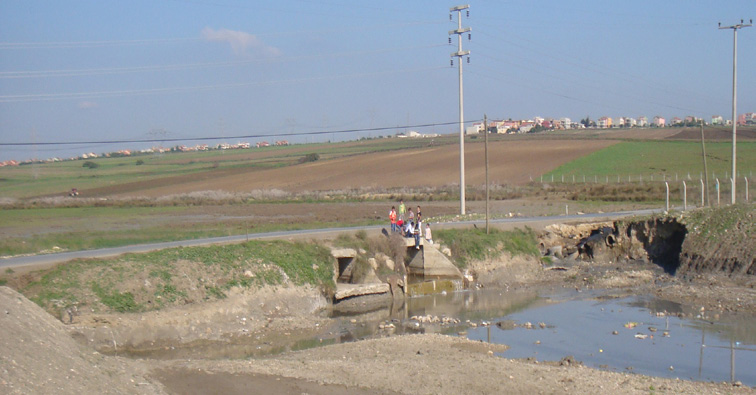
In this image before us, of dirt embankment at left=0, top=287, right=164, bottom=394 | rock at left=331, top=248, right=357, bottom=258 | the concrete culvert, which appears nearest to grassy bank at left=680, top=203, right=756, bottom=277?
the concrete culvert

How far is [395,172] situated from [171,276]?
59.9 meters

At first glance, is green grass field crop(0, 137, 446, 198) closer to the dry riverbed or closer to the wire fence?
the dry riverbed

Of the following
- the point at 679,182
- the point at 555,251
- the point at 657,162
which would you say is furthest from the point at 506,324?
the point at 657,162

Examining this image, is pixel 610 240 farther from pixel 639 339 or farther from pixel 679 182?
pixel 679 182

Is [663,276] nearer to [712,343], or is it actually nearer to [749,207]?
[749,207]

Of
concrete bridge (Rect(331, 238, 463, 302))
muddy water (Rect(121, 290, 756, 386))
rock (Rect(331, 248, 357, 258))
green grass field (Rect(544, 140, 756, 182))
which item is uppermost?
green grass field (Rect(544, 140, 756, 182))

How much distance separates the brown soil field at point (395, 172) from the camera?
75750 millimetres

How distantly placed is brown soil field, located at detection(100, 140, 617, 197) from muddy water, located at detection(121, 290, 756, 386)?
42.9 meters

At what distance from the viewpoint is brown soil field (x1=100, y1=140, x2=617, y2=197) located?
249 feet

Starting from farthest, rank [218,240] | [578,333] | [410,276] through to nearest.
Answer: [410,276], [218,240], [578,333]

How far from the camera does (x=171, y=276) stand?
2450 centimetres

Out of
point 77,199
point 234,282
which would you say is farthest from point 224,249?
point 77,199

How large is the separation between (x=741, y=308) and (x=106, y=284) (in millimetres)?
23382

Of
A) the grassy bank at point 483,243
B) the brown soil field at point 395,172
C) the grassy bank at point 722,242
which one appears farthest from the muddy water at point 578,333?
the brown soil field at point 395,172
